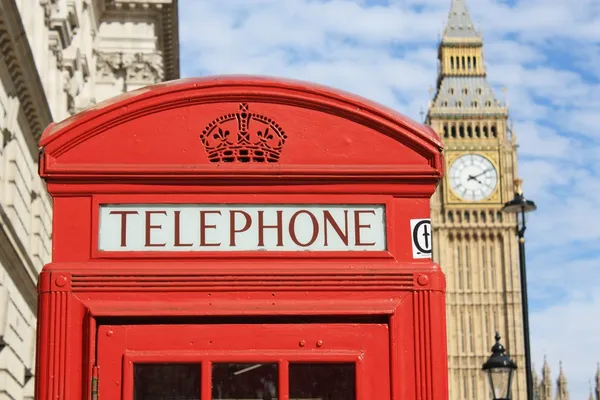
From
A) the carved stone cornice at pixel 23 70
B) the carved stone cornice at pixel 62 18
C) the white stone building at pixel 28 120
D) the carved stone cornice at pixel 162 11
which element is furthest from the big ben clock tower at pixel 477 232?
the carved stone cornice at pixel 23 70

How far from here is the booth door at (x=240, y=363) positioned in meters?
3.49

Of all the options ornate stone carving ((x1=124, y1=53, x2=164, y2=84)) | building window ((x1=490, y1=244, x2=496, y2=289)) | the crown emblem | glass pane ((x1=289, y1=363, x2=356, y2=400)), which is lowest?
glass pane ((x1=289, y1=363, x2=356, y2=400))

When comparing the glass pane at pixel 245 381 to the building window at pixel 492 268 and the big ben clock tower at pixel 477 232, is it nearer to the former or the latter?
the big ben clock tower at pixel 477 232

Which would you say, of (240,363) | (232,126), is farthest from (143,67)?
(240,363)

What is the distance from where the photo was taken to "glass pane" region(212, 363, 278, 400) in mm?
3492

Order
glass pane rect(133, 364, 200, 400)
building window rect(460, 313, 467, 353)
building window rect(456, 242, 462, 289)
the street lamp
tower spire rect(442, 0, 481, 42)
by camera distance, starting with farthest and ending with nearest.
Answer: tower spire rect(442, 0, 481, 42)
building window rect(456, 242, 462, 289)
building window rect(460, 313, 467, 353)
the street lamp
glass pane rect(133, 364, 200, 400)

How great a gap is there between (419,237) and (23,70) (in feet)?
44.6

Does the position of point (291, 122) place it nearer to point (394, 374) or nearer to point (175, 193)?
point (175, 193)

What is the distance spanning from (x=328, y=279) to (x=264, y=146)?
0.46 meters

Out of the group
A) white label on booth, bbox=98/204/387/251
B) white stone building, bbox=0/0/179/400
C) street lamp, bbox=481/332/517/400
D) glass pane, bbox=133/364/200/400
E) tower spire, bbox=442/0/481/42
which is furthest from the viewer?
tower spire, bbox=442/0/481/42

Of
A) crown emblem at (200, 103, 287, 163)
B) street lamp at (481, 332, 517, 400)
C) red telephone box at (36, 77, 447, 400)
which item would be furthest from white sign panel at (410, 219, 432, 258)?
street lamp at (481, 332, 517, 400)

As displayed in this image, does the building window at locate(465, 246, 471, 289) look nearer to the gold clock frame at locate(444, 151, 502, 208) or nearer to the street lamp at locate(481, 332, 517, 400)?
the gold clock frame at locate(444, 151, 502, 208)

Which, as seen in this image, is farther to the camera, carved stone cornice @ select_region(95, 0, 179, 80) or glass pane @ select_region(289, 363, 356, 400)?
carved stone cornice @ select_region(95, 0, 179, 80)

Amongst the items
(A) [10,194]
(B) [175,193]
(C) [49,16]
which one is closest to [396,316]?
(B) [175,193]
